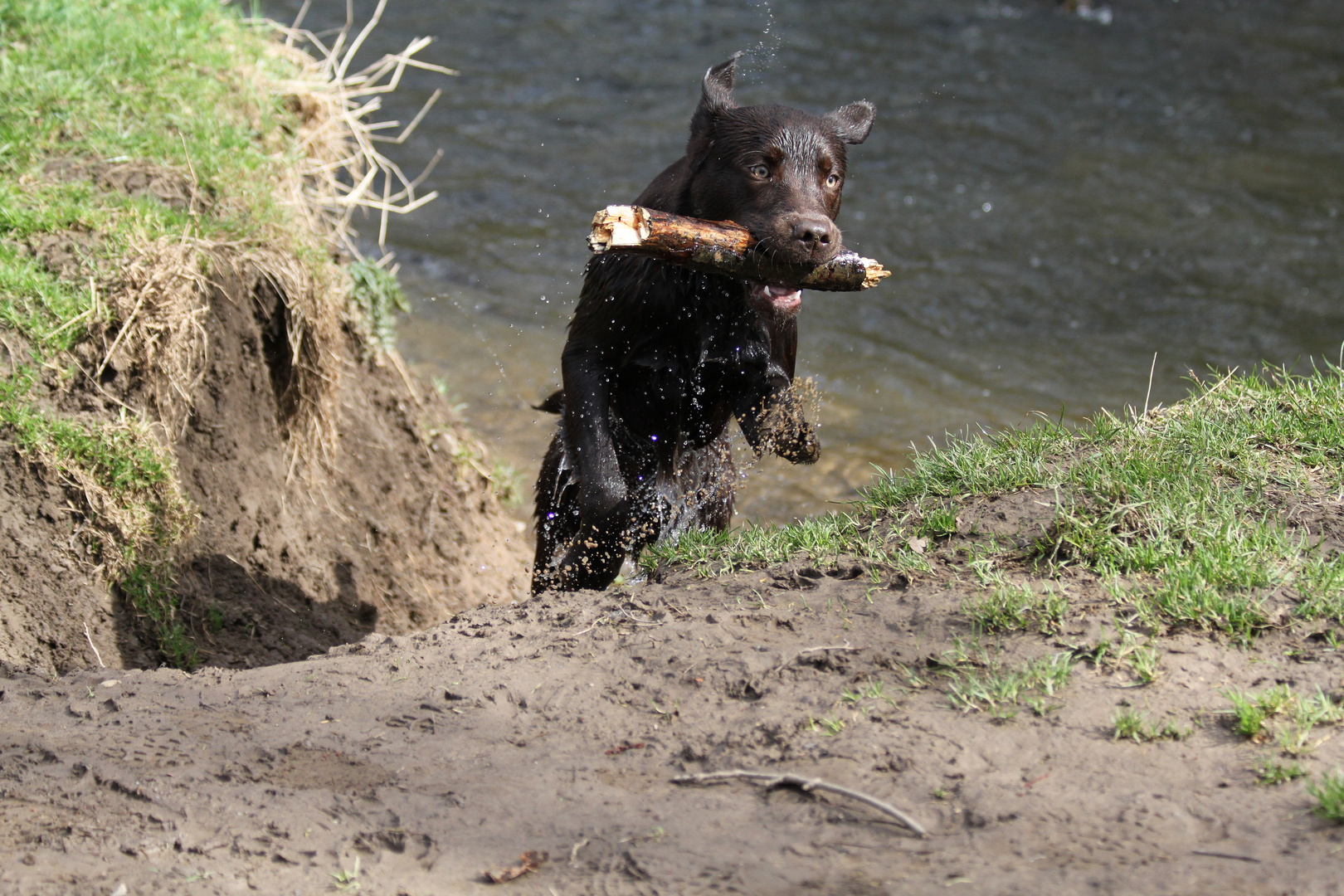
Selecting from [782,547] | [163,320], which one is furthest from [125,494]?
[782,547]

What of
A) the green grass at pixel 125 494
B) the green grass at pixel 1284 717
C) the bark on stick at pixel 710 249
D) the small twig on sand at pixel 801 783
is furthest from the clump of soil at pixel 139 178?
the green grass at pixel 1284 717

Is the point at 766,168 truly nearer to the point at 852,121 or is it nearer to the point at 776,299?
the point at 776,299

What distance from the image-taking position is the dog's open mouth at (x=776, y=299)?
418cm

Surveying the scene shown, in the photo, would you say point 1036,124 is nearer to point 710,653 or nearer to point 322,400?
point 322,400

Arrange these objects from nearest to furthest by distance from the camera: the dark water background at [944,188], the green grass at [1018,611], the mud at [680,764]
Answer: the mud at [680,764] < the green grass at [1018,611] < the dark water background at [944,188]

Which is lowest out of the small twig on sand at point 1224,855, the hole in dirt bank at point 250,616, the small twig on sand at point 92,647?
the hole in dirt bank at point 250,616

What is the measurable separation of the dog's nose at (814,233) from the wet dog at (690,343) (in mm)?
71

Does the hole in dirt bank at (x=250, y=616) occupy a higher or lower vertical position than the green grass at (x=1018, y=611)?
lower

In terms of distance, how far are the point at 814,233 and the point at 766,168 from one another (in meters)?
0.52

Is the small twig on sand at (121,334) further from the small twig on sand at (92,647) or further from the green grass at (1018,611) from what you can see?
the green grass at (1018,611)

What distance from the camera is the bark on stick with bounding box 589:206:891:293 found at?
12.4 feet

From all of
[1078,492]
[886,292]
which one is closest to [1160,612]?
[1078,492]

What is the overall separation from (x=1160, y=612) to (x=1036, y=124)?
10375mm

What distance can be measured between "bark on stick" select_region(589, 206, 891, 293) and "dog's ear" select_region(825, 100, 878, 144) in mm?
776
